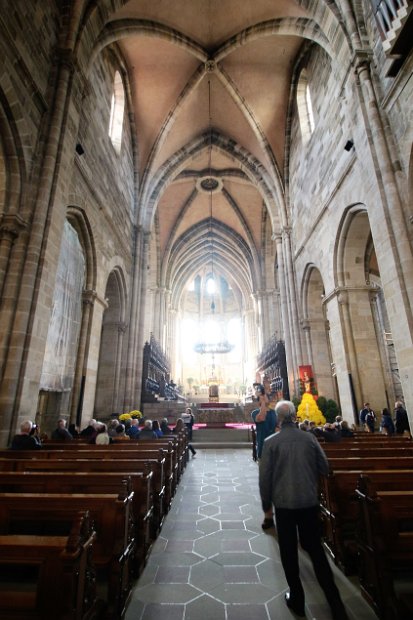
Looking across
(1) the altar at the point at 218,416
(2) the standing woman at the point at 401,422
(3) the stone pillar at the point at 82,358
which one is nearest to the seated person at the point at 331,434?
(2) the standing woman at the point at 401,422

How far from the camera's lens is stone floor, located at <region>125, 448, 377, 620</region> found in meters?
2.45

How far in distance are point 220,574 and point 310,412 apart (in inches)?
305

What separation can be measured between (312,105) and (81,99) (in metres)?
8.46

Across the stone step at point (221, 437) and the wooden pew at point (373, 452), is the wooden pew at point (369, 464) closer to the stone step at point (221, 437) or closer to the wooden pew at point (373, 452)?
the wooden pew at point (373, 452)

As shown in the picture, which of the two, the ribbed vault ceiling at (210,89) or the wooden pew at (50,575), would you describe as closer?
the wooden pew at (50,575)

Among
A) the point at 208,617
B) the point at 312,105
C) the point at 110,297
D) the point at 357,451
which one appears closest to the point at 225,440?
the point at 110,297

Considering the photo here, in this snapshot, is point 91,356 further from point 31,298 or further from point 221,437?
point 221,437

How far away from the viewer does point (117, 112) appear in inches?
522

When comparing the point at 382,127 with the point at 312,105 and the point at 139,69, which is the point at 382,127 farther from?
the point at 139,69

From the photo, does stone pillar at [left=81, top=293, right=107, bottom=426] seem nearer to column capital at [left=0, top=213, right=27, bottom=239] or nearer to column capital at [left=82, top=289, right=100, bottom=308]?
Answer: column capital at [left=82, top=289, right=100, bottom=308]

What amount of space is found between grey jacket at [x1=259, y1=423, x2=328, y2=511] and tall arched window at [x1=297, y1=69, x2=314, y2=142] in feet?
43.6

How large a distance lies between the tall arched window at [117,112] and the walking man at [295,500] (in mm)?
12774

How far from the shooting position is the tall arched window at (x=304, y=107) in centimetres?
1313

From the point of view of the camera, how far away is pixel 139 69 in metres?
13.5
